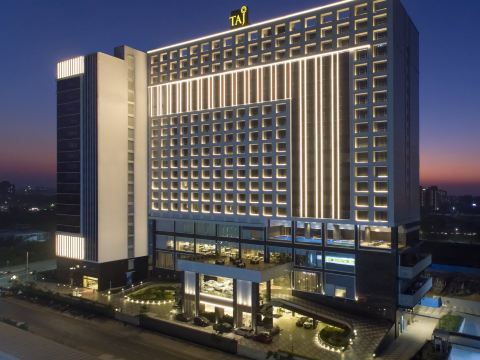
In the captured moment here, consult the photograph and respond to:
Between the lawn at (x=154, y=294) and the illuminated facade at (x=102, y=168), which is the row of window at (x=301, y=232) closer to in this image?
the illuminated facade at (x=102, y=168)

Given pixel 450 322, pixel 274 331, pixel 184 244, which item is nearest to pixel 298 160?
pixel 274 331

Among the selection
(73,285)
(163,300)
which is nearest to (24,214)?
(73,285)

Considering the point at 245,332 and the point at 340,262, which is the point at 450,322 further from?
the point at 245,332

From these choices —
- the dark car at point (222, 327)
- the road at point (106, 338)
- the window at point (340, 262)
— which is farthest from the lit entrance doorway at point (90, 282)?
the window at point (340, 262)

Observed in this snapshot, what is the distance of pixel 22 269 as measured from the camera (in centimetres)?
8531

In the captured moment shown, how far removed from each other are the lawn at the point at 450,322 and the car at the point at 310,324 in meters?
16.4

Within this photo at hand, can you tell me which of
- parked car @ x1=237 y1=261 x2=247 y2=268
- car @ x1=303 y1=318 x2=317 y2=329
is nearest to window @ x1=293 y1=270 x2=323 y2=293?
car @ x1=303 y1=318 x2=317 y2=329

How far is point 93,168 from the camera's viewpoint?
67.4 m

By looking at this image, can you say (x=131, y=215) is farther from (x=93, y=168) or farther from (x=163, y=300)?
(x=163, y=300)

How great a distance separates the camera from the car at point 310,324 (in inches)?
1971

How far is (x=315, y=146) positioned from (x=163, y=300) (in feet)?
107

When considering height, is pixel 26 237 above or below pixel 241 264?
below

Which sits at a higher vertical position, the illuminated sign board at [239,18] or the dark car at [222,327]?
the illuminated sign board at [239,18]

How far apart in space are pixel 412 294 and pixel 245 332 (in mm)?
21911
